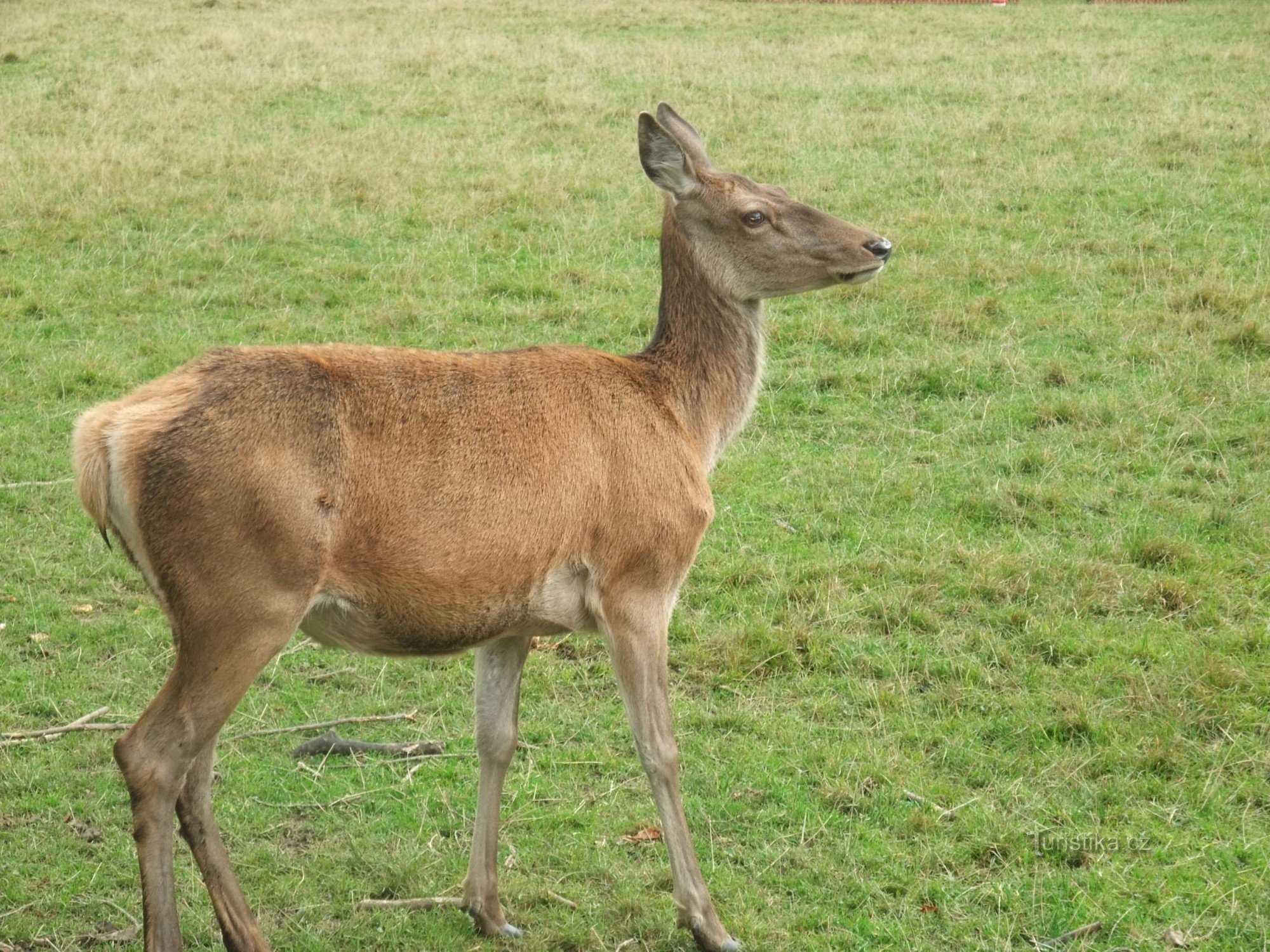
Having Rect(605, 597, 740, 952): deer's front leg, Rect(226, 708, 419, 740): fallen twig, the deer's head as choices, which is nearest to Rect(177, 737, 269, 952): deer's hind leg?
Rect(605, 597, 740, 952): deer's front leg

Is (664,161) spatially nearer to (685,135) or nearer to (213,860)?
(685,135)

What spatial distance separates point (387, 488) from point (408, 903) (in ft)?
5.16

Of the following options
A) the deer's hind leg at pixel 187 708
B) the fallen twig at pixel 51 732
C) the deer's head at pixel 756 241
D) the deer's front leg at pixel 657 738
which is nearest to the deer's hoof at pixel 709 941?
the deer's front leg at pixel 657 738

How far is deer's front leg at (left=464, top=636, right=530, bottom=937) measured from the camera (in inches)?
189

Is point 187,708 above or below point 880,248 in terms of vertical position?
below

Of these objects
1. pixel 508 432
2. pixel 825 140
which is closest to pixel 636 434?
pixel 508 432

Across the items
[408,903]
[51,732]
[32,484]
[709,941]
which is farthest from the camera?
[32,484]

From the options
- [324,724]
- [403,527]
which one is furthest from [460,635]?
[324,724]

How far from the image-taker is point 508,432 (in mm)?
4531

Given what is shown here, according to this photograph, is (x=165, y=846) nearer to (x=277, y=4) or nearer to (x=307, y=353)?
(x=307, y=353)

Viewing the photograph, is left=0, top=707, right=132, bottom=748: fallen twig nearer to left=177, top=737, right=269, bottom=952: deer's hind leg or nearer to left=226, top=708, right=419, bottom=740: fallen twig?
left=226, top=708, right=419, bottom=740: fallen twig

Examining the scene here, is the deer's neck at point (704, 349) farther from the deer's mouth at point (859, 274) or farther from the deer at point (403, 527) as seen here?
the deer's mouth at point (859, 274)

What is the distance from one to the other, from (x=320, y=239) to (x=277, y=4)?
13193 mm

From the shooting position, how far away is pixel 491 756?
4.93 m
